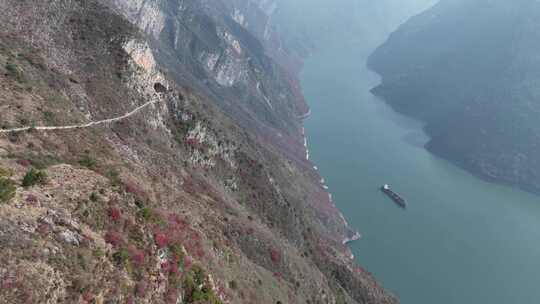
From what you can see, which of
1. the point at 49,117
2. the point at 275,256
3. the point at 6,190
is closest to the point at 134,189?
the point at 6,190

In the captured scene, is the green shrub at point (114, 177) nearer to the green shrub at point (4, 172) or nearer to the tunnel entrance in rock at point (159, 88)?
the green shrub at point (4, 172)

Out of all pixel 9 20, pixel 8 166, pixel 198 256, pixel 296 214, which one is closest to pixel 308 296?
pixel 198 256

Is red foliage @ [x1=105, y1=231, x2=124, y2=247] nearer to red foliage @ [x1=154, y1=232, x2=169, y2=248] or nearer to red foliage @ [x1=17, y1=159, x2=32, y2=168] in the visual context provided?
red foliage @ [x1=154, y1=232, x2=169, y2=248]

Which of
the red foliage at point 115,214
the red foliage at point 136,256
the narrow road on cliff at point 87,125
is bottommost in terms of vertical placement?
the narrow road on cliff at point 87,125

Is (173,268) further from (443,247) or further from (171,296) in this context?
(443,247)

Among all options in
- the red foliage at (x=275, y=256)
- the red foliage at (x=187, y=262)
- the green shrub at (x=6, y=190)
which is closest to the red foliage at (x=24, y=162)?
the green shrub at (x=6, y=190)

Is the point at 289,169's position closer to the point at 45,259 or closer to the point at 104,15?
the point at 104,15
